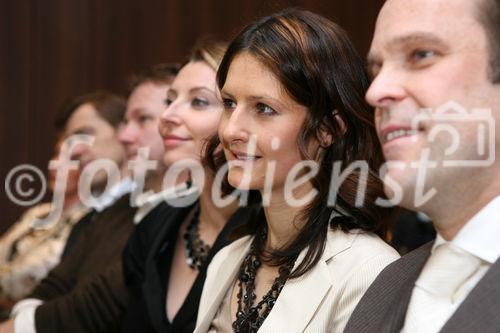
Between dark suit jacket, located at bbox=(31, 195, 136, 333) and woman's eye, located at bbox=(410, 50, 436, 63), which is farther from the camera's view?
dark suit jacket, located at bbox=(31, 195, 136, 333)

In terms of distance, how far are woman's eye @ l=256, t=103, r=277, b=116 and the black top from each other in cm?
38

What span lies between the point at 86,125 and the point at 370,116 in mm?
2177

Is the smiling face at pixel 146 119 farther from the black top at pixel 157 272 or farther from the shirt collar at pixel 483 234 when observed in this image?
the shirt collar at pixel 483 234

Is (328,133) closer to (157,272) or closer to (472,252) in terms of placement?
(472,252)

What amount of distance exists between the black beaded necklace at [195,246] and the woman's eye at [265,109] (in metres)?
0.64

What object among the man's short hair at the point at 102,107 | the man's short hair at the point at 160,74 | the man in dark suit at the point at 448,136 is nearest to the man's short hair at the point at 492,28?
the man in dark suit at the point at 448,136

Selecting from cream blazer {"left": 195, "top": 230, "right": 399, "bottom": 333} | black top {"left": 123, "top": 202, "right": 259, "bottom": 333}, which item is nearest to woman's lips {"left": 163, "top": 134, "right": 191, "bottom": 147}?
black top {"left": 123, "top": 202, "right": 259, "bottom": 333}

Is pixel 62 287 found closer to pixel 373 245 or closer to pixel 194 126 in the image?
pixel 194 126

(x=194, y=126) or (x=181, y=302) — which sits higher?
(x=194, y=126)

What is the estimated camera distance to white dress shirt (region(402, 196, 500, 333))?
1.02 metres

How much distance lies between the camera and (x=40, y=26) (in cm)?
483

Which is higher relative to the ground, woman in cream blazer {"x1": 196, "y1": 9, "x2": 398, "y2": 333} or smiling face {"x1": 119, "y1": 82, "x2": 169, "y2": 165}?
woman in cream blazer {"x1": 196, "y1": 9, "x2": 398, "y2": 333}

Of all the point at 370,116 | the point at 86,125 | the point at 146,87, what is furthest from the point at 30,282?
the point at 370,116

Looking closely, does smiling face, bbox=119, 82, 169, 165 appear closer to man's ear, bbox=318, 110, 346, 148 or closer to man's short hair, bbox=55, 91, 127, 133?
man's short hair, bbox=55, 91, 127, 133
